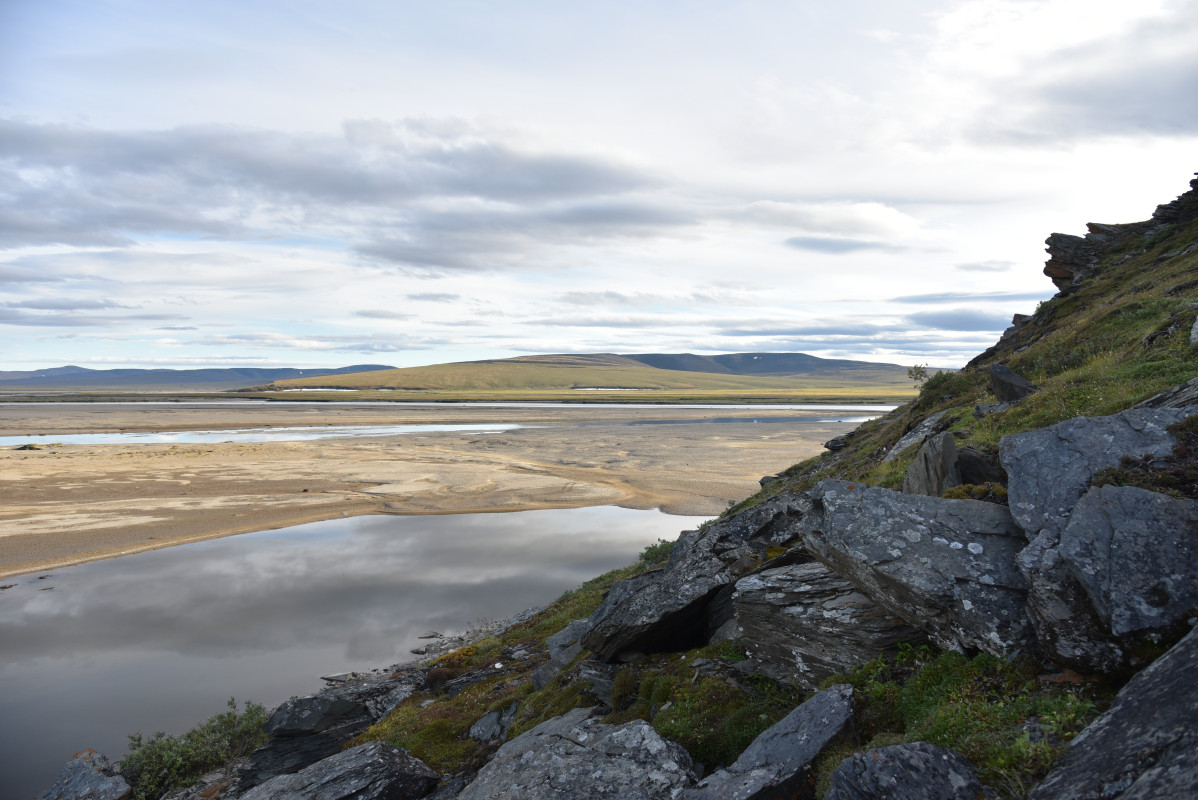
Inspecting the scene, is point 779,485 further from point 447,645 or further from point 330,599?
point 330,599

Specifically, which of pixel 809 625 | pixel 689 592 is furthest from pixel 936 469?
pixel 689 592

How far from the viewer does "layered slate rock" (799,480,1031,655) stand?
7.88m

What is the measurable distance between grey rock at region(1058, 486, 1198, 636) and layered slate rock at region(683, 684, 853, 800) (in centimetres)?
307

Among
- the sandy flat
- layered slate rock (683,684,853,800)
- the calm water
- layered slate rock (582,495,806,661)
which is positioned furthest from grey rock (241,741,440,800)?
the sandy flat

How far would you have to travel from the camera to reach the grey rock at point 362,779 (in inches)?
410

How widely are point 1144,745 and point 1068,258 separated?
3901cm

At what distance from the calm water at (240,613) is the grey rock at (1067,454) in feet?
62.4

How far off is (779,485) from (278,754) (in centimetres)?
2084

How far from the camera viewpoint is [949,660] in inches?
317

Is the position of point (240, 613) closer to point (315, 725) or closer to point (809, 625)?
point (315, 725)

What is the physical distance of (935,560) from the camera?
8.45m

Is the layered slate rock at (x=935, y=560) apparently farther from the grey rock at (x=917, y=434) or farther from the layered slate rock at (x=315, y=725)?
the layered slate rock at (x=315, y=725)

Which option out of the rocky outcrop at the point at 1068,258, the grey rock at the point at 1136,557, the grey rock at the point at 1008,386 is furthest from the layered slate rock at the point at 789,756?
the rocky outcrop at the point at 1068,258

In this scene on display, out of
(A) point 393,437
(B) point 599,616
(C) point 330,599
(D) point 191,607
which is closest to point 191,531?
(D) point 191,607
